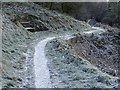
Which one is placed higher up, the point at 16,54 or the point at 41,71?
the point at 16,54

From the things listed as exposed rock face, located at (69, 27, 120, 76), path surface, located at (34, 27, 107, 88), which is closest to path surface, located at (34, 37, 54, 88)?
path surface, located at (34, 27, 107, 88)

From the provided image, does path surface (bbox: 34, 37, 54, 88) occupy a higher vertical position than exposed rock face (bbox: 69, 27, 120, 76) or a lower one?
higher

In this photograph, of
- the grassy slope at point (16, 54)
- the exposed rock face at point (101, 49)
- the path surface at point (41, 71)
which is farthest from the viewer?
the exposed rock face at point (101, 49)

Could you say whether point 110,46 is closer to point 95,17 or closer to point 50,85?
point 50,85

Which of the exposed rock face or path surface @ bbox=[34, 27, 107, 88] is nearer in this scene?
path surface @ bbox=[34, 27, 107, 88]

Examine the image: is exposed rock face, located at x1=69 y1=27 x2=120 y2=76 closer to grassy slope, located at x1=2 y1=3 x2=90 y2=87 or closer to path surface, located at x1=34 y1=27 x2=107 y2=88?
path surface, located at x1=34 y1=27 x2=107 y2=88

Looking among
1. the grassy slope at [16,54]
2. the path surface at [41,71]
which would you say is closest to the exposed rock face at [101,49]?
the path surface at [41,71]

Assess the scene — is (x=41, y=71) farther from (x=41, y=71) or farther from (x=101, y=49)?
(x=101, y=49)

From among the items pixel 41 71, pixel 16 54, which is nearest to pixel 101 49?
pixel 16 54

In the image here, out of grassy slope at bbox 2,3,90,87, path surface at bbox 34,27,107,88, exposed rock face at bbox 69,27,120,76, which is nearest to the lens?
path surface at bbox 34,27,107,88

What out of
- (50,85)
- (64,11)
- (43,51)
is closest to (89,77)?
(50,85)

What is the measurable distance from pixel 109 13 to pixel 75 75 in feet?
172

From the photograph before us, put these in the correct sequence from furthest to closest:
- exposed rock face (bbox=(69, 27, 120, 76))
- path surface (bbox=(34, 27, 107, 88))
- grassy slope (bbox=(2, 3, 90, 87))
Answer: exposed rock face (bbox=(69, 27, 120, 76)) → grassy slope (bbox=(2, 3, 90, 87)) → path surface (bbox=(34, 27, 107, 88))

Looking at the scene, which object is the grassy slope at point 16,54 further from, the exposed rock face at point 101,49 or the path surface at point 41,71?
the exposed rock face at point 101,49
